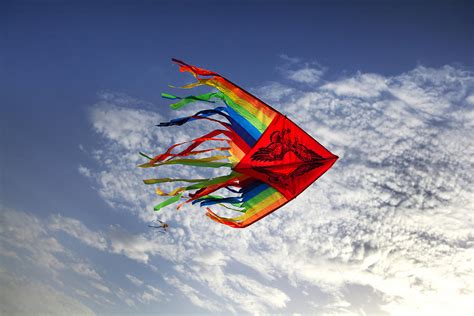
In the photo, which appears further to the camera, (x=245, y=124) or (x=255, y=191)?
(x=255, y=191)

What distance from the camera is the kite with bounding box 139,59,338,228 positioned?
11305mm

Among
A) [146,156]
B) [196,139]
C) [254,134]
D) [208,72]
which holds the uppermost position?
[208,72]

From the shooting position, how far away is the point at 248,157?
11305 millimetres

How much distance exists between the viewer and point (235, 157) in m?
12.8

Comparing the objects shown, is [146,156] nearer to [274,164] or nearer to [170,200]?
[170,200]

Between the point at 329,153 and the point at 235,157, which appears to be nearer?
Result: the point at 329,153

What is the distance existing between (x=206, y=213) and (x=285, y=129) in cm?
395

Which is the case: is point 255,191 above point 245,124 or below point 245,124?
below

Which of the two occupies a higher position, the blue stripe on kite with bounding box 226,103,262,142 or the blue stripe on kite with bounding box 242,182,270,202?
the blue stripe on kite with bounding box 226,103,262,142

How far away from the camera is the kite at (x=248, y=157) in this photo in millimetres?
11305

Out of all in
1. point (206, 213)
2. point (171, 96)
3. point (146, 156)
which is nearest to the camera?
point (146, 156)

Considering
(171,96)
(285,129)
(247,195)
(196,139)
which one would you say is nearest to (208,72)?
(171,96)

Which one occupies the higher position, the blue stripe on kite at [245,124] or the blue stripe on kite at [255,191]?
the blue stripe on kite at [245,124]

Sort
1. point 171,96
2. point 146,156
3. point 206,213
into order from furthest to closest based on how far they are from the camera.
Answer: point 206,213, point 171,96, point 146,156
